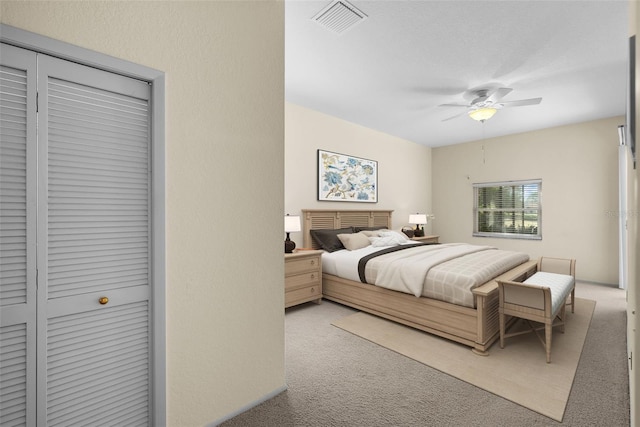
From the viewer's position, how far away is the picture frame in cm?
477

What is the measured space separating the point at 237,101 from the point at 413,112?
139 inches

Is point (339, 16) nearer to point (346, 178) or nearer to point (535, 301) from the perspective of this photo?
point (535, 301)

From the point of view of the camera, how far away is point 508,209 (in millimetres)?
5906

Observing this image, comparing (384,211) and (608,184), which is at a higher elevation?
(608,184)

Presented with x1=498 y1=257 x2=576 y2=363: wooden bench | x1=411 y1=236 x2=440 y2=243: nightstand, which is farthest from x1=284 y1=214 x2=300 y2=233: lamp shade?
x1=411 y1=236 x2=440 y2=243: nightstand

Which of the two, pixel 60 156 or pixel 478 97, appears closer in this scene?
pixel 60 156

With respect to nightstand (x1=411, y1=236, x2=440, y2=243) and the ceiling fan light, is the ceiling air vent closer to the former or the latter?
the ceiling fan light

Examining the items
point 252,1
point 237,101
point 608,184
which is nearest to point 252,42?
point 252,1

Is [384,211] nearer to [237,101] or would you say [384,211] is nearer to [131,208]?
[237,101]

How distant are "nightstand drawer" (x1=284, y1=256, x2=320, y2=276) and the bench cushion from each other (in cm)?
225

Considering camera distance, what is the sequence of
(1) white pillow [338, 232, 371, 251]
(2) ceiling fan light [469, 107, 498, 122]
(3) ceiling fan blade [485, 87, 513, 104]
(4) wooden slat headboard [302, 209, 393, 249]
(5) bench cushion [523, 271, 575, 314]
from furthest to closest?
(4) wooden slat headboard [302, 209, 393, 249]
(1) white pillow [338, 232, 371, 251]
(2) ceiling fan light [469, 107, 498, 122]
(3) ceiling fan blade [485, 87, 513, 104]
(5) bench cushion [523, 271, 575, 314]

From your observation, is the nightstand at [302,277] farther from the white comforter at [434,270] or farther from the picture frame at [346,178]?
the picture frame at [346,178]

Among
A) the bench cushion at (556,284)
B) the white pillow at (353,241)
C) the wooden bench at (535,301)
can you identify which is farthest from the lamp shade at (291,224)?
the bench cushion at (556,284)

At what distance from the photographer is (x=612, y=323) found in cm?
309
